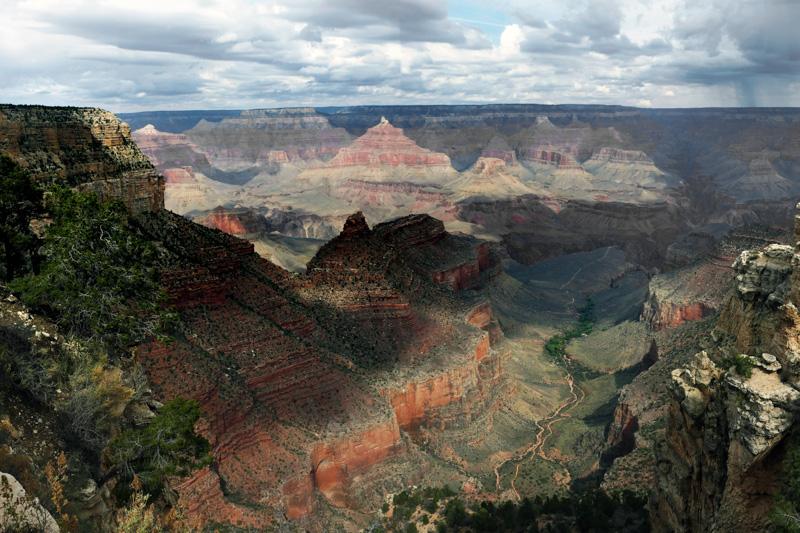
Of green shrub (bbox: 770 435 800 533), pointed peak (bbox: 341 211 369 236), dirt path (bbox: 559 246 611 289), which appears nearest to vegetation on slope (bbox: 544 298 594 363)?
dirt path (bbox: 559 246 611 289)

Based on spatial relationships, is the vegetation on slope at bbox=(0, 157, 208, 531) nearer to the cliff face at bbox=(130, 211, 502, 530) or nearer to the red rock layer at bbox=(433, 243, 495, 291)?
the cliff face at bbox=(130, 211, 502, 530)

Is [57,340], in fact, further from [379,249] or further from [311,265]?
[379,249]

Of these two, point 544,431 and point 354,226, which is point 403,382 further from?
point 354,226

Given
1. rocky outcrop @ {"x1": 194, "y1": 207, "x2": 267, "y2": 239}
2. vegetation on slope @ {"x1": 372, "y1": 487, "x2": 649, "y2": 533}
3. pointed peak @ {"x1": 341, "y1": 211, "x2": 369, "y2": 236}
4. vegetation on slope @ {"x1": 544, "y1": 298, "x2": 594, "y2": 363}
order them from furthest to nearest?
rocky outcrop @ {"x1": 194, "y1": 207, "x2": 267, "y2": 239} → vegetation on slope @ {"x1": 544, "y1": 298, "x2": 594, "y2": 363} → pointed peak @ {"x1": 341, "y1": 211, "x2": 369, "y2": 236} → vegetation on slope @ {"x1": 372, "y1": 487, "x2": 649, "y2": 533}

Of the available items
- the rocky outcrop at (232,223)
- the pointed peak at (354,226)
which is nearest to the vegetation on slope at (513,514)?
the pointed peak at (354,226)

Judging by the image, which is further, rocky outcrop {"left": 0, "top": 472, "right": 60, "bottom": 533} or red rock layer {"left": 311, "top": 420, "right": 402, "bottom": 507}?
red rock layer {"left": 311, "top": 420, "right": 402, "bottom": 507}

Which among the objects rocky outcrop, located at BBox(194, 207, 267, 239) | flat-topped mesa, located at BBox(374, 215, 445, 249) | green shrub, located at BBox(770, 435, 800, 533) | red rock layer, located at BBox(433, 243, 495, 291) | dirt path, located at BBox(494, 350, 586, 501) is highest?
green shrub, located at BBox(770, 435, 800, 533)
